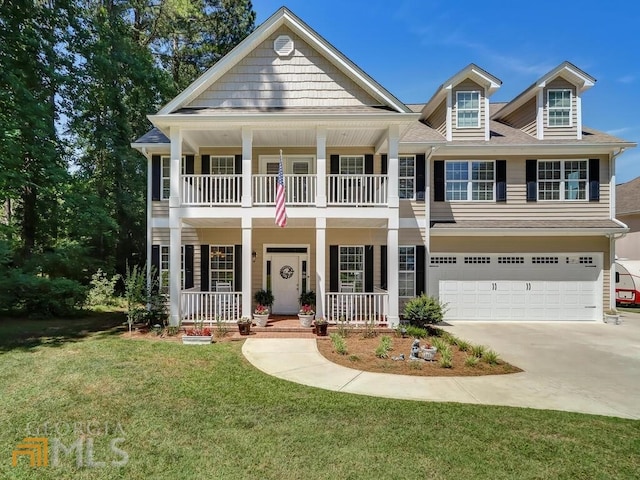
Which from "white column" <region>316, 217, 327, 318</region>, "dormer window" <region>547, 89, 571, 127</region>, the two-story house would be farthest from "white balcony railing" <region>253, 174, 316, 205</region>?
"dormer window" <region>547, 89, 571, 127</region>

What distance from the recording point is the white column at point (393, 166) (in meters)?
9.80

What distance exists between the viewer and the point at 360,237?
11820mm

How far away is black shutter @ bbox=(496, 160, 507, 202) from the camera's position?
11.8 m

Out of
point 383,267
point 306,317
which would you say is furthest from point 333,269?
point 306,317

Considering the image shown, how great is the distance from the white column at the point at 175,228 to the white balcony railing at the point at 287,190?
2305 millimetres

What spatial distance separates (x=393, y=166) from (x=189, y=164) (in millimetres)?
7273

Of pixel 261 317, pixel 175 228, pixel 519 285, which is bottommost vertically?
pixel 261 317

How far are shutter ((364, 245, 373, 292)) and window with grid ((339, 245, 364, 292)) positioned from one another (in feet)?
0.47

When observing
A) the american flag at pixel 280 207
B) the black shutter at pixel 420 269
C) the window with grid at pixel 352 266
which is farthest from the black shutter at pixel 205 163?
the black shutter at pixel 420 269

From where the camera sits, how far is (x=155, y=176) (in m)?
11.9

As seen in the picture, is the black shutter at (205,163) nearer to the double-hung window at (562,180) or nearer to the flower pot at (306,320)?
the flower pot at (306,320)

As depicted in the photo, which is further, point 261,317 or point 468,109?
point 468,109

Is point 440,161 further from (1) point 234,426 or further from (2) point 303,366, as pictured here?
(1) point 234,426

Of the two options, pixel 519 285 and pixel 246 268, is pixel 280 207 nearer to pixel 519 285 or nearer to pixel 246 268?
pixel 246 268
